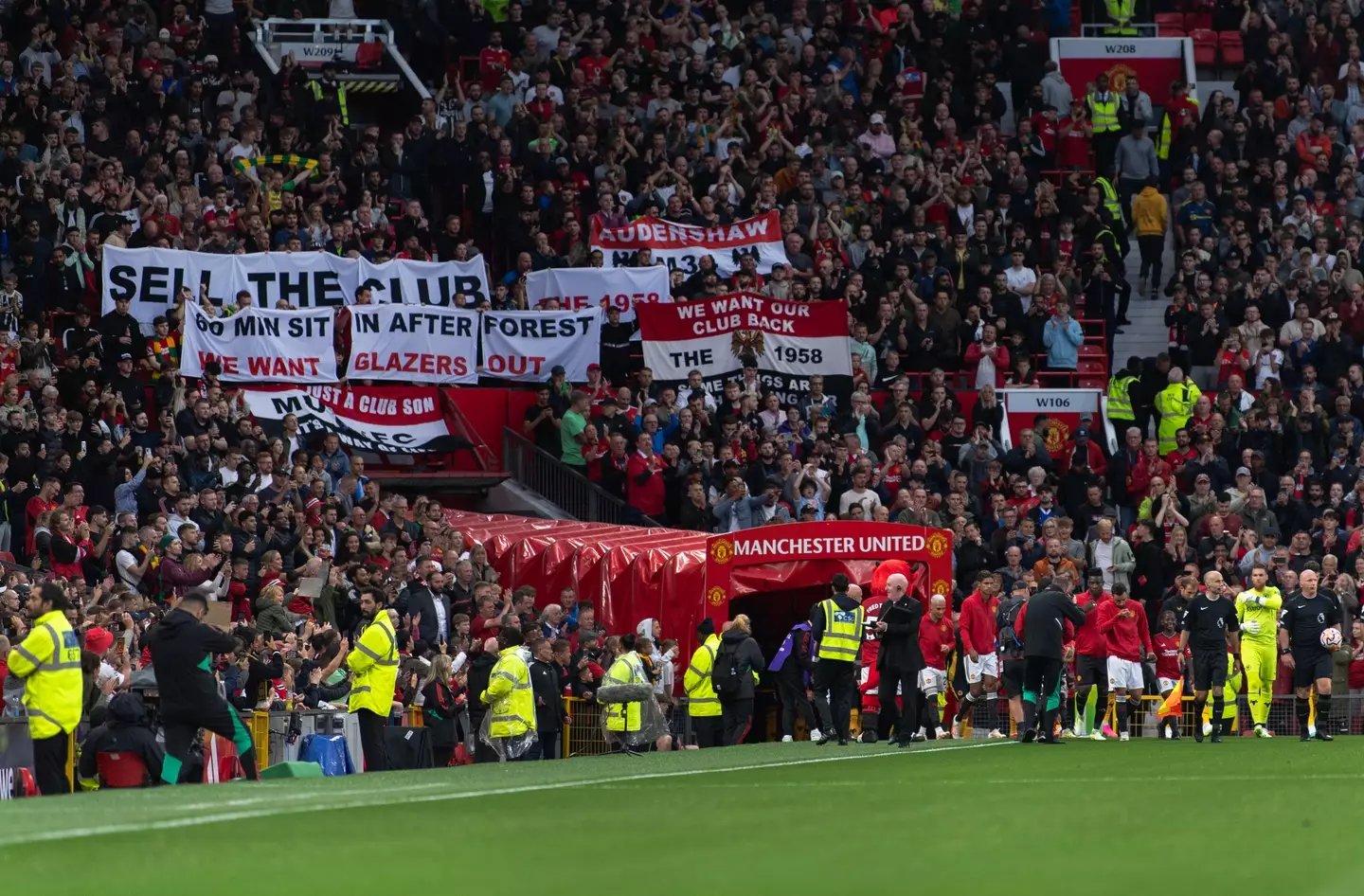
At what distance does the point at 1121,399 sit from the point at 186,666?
18.5 metres

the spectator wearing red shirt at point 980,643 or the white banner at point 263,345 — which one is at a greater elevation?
the white banner at point 263,345

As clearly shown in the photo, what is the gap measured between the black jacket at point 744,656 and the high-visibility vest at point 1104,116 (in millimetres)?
16403

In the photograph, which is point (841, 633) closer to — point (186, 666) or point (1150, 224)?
point (186, 666)

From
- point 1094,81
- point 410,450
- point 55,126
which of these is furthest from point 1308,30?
point 55,126

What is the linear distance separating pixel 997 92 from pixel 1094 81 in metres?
1.74

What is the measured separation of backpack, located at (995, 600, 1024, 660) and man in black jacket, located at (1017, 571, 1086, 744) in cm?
66

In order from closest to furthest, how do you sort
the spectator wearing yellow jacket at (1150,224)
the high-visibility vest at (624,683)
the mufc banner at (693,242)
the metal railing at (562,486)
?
1. the high-visibility vest at (624,683)
2. the metal railing at (562,486)
3. the mufc banner at (693,242)
4. the spectator wearing yellow jacket at (1150,224)

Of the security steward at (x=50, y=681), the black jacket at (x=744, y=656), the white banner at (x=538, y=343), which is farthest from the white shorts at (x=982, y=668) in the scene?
the security steward at (x=50, y=681)

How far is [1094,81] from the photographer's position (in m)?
37.7

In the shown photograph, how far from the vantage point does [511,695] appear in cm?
2116

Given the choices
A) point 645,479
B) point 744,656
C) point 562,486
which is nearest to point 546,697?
point 744,656

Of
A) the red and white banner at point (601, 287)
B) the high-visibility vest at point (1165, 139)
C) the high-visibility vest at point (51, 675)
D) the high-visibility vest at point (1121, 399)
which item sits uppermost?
the high-visibility vest at point (1165, 139)

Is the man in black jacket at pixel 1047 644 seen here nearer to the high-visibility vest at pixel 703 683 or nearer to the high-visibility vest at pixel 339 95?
the high-visibility vest at pixel 703 683

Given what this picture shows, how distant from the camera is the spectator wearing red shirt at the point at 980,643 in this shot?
23750 mm
